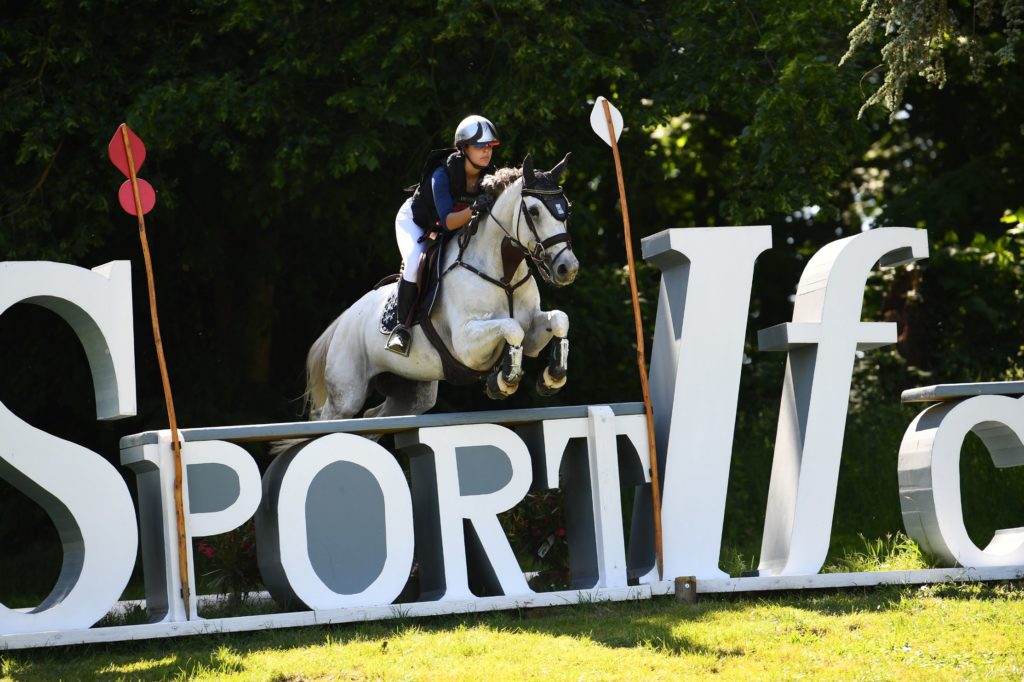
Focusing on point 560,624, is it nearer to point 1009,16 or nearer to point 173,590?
point 173,590

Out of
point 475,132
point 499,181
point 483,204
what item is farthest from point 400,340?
point 475,132

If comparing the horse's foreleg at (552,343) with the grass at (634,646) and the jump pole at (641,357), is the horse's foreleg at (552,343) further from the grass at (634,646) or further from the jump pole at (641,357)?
the grass at (634,646)

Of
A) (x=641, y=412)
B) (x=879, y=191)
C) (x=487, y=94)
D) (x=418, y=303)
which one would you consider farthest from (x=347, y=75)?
(x=879, y=191)

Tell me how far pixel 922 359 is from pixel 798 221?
310 centimetres

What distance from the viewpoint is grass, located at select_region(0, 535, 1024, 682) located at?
5676 mm

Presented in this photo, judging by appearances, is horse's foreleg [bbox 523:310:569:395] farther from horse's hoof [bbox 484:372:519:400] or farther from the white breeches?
the white breeches

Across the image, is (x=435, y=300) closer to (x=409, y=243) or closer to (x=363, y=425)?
(x=409, y=243)

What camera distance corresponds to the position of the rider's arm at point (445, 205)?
7418mm

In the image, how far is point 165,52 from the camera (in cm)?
1119

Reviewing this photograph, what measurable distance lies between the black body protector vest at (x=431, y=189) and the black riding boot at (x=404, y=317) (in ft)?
1.44

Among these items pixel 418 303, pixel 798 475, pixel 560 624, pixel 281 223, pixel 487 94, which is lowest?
pixel 560 624

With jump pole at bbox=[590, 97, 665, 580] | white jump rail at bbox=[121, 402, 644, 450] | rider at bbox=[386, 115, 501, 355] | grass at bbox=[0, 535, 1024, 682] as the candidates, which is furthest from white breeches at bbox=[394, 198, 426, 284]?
grass at bbox=[0, 535, 1024, 682]

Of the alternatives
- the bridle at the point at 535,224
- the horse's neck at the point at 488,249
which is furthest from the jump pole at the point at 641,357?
the horse's neck at the point at 488,249

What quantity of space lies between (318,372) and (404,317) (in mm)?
1595
